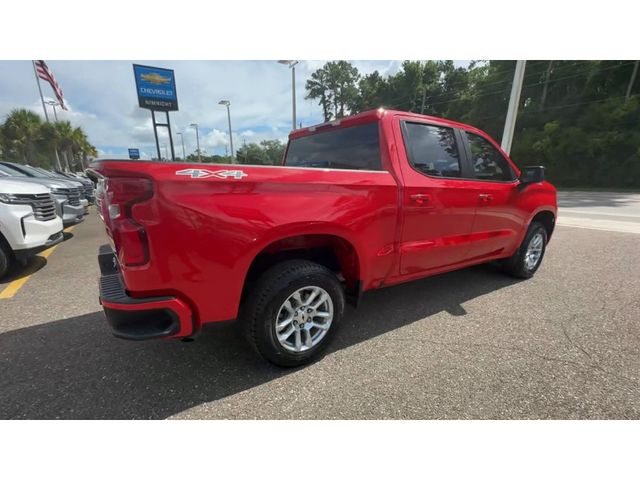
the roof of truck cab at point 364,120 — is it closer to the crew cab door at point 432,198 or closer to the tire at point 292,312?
the crew cab door at point 432,198

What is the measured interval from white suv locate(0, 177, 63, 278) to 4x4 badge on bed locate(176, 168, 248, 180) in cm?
382

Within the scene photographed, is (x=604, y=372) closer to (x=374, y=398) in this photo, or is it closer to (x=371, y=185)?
(x=374, y=398)

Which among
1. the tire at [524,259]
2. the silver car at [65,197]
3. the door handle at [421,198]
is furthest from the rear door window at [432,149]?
the silver car at [65,197]

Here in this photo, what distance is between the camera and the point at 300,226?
1.99 metres

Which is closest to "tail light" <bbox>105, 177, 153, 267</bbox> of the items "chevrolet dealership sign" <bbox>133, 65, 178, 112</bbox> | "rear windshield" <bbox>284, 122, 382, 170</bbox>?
"rear windshield" <bbox>284, 122, 382, 170</bbox>

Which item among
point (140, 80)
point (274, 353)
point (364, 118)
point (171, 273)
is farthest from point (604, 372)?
point (140, 80)

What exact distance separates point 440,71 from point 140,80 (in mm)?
38798

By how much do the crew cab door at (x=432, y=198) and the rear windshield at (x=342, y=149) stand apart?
22cm

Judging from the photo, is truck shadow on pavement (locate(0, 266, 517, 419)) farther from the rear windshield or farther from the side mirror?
the side mirror

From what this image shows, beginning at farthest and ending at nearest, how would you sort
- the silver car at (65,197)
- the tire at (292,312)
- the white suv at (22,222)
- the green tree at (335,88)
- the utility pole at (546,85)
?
1. the green tree at (335,88)
2. the utility pole at (546,85)
3. the silver car at (65,197)
4. the white suv at (22,222)
5. the tire at (292,312)

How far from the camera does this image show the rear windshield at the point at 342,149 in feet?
8.26

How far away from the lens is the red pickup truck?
1627 millimetres

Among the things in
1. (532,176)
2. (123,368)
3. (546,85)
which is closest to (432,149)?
(532,176)

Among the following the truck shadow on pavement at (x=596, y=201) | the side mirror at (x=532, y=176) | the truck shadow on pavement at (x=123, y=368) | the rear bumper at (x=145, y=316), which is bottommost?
the truck shadow on pavement at (x=596, y=201)
